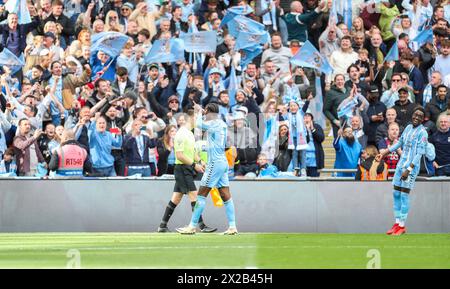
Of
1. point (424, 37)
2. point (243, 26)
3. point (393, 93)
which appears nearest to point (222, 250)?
point (393, 93)

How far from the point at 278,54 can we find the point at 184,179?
5258mm

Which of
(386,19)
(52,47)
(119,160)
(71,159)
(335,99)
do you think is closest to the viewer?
(71,159)

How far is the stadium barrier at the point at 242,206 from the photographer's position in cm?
2445

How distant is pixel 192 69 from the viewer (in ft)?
88.8

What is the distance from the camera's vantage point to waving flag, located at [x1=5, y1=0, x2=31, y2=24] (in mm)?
27406

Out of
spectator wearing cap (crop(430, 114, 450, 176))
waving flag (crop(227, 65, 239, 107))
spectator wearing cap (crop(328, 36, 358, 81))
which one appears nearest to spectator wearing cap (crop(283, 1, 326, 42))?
spectator wearing cap (crop(328, 36, 358, 81))

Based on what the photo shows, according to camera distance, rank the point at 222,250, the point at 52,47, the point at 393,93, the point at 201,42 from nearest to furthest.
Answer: the point at 222,250 < the point at 393,93 < the point at 52,47 < the point at 201,42

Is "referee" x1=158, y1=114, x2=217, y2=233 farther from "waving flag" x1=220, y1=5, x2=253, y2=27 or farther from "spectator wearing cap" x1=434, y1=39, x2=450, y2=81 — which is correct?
"spectator wearing cap" x1=434, y1=39, x2=450, y2=81

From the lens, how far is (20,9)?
27.5m

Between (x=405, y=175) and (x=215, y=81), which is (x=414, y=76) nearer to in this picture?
(x=215, y=81)

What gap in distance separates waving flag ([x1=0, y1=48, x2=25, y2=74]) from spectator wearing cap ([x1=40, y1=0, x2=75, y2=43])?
1.06m

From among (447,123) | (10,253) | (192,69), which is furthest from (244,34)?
(10,253)

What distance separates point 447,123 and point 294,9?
5.12m

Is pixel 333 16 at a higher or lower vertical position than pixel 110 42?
higher
